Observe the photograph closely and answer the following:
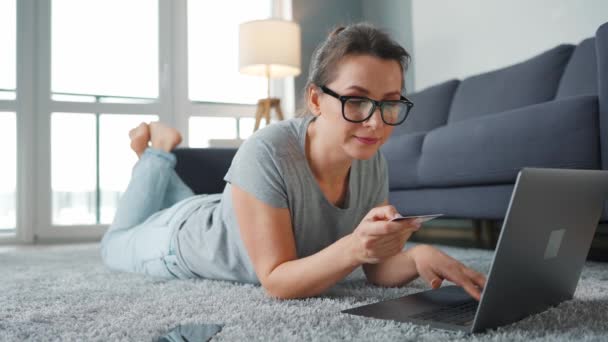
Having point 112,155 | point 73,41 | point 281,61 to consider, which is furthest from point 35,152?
point 281,61

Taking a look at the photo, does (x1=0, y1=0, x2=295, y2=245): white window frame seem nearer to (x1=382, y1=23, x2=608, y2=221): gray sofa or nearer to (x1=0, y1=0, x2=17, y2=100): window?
(x1=0, y1=0, x2=17, y2=100): window

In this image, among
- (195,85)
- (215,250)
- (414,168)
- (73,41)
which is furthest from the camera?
(195,85)

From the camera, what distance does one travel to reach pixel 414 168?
2387 millimetres

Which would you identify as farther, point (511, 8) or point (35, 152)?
point (35, 152)

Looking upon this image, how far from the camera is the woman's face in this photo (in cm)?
97

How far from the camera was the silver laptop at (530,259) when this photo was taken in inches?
27.8

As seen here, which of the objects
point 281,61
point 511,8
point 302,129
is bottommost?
point 302,129

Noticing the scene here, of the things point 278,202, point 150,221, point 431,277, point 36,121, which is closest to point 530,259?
point 431,277

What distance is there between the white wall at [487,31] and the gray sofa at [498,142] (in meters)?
0.34

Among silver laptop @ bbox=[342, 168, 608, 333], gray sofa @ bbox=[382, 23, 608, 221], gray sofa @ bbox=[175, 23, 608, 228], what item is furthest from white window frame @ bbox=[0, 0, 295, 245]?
silver laptop @ bbox=[342, 168, 608, 333]

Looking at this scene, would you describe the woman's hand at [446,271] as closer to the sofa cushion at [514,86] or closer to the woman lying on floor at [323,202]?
the woman lying on floor at [323,202]

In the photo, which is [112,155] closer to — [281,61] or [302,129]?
[281,61]

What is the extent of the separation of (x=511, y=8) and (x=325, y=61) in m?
2.41

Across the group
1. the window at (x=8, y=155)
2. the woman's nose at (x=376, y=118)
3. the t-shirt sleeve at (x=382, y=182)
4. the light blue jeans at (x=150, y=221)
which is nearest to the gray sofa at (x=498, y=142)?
the light blue jeans at (x=150, y=221)
